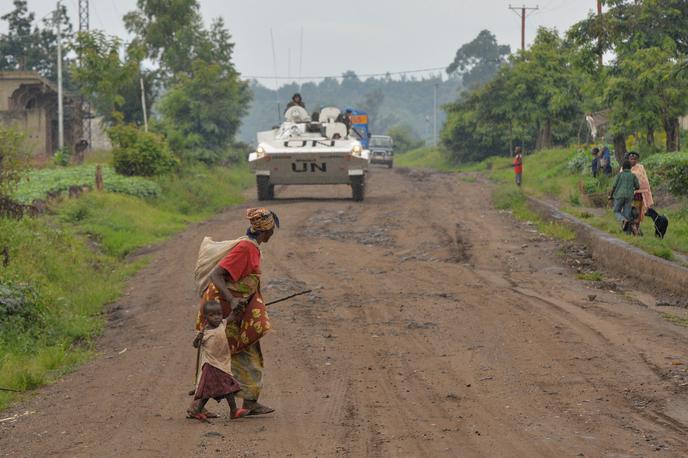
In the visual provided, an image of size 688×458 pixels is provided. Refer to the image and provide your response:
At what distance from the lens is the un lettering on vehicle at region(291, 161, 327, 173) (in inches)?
1030

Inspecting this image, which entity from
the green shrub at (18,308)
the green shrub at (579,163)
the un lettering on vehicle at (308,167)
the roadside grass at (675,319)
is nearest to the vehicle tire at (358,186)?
the un lettering on vehicle at (308,167)

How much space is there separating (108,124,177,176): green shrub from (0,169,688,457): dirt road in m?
10.8

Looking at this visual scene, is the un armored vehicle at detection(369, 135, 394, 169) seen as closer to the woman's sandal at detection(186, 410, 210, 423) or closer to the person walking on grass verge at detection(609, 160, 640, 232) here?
the person walking on grass verge at detection(609, 160, 640, 232)

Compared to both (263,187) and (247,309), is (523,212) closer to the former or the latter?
(263,187)

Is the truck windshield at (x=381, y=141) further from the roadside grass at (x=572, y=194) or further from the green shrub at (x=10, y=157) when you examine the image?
the green shrub at (x=10, y=157)

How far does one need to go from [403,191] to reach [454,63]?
8942cm

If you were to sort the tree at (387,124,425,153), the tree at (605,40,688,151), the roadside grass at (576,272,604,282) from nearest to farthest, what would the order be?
the roadside grass at (576,272,604,282), the tree at (605,40,688,151), the tree at (387,124,425,153)

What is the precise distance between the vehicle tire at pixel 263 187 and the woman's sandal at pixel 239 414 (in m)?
19.1

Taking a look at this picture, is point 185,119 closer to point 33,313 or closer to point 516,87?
point 516,87

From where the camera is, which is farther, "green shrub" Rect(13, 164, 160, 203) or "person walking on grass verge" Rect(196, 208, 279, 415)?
"green shrub" Rect(13, 164, 160, 203)

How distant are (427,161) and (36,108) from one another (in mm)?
24334

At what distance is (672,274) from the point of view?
13.7m

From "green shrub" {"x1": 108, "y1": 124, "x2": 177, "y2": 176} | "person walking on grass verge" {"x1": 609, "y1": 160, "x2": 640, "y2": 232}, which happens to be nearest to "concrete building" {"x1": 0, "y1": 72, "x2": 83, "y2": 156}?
"green shrub" {"x1": 108, "y1": 124, "x2": 177, "y2": 176}

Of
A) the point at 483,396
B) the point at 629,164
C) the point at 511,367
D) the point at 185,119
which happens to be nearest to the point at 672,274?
the point at 629,164
